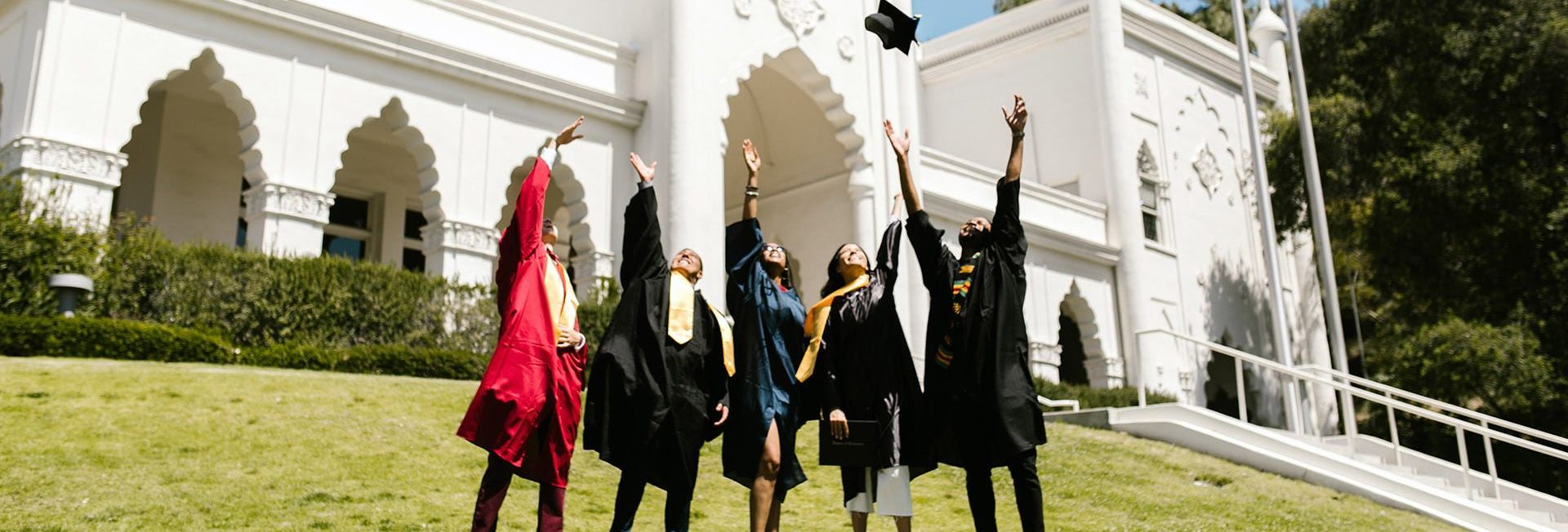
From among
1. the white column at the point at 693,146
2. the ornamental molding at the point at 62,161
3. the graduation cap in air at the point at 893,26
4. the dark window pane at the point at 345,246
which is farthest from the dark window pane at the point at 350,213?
the graduation cap in air at the point at 893,26

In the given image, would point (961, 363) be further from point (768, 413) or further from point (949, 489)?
point (949, 489)

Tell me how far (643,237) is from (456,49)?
11.0 meters

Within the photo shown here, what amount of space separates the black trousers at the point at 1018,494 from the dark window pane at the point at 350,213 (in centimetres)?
1586

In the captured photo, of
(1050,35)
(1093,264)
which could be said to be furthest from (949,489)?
(1050,35)

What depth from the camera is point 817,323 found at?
634cm

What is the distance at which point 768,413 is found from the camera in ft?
19.6

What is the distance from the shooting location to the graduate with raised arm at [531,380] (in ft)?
17.3

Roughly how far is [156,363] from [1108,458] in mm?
8677

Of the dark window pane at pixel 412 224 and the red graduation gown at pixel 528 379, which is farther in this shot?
the dark window pane at pixel 412 224

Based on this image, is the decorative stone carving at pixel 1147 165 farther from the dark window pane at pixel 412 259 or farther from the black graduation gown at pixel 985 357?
the black graduation gown at pixel 985 357

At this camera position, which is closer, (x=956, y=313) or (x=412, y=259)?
(x=956, y=313)

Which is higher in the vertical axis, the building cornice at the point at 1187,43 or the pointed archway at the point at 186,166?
the building cornice at the point at 1187,43

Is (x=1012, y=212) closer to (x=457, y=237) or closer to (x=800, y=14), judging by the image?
(x=457, y=237)

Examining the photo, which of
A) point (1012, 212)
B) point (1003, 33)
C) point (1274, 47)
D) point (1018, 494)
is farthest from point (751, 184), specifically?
point (1274, 47)
